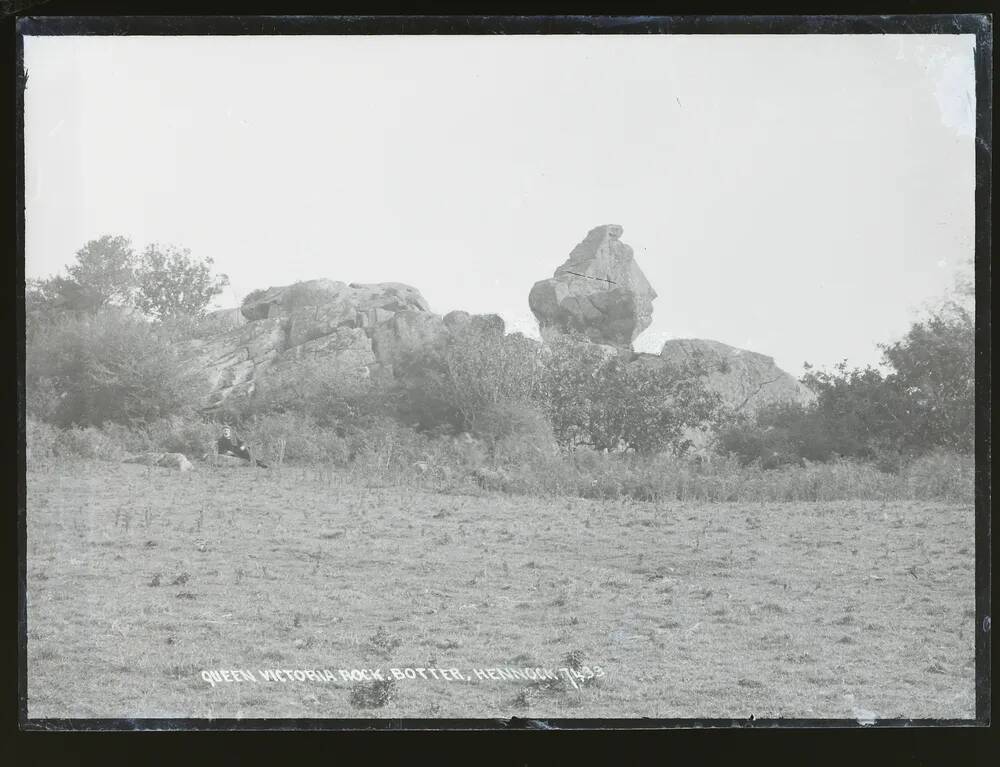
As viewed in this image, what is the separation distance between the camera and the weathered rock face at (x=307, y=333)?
6.15m

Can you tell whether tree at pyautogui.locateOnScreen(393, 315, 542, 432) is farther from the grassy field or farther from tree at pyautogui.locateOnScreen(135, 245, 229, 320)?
tree at pyautogui.locateOnScreen(135, 245, 229, 320)

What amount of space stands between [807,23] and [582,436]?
3.13 m

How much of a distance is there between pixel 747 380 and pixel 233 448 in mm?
3703

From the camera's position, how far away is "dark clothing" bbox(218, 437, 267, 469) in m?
6.20

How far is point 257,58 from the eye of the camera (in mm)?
5887

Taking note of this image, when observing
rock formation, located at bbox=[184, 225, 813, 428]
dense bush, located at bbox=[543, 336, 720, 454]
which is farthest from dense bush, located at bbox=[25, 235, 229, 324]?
dense bush, located at bbox=[543, 336, 720, 454]

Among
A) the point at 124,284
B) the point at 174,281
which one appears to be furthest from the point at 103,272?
the point at 174,281

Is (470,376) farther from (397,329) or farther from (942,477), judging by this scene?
(942,477)

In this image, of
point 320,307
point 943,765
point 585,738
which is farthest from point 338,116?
point 943,765

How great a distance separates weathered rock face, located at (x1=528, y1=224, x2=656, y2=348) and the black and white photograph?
27mm

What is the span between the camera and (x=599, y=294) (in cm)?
609

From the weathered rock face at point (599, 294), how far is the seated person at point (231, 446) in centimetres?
231

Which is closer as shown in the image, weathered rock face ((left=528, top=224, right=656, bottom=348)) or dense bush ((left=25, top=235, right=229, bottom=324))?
dense bush ((left=25, top=235, right=229, bottom=324))

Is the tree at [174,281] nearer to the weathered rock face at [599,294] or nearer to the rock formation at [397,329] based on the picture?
the rock formation at [397,329]
